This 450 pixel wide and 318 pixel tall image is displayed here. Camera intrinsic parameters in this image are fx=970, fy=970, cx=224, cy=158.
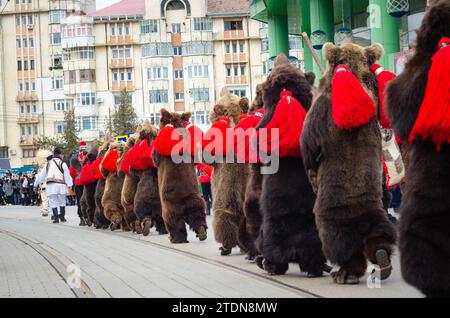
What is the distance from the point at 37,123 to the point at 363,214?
94.4 m

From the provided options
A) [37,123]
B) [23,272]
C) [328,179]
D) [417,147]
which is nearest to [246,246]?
[23,272]

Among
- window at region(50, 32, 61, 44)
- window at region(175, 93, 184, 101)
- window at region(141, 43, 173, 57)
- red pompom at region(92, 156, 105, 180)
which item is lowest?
red pompom at region(92, 156, 105, 180)

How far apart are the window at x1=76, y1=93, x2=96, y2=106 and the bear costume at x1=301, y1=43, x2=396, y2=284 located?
3322 inches

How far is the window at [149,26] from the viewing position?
291 ft

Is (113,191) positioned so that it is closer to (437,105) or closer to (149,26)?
(437,105)

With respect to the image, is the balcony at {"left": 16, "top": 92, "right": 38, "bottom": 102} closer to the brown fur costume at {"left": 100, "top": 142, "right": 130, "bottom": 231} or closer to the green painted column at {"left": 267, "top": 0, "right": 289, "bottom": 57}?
the green painted column at {"left": 267, "top": 0, "right": 289, "bottom": 57}

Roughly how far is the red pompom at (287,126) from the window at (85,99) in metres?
83.3

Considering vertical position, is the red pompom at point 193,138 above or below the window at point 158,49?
below

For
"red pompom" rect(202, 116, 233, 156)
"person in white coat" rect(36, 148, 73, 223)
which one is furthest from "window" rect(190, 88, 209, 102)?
"red pompom" rect(202, 116, 233, 156)

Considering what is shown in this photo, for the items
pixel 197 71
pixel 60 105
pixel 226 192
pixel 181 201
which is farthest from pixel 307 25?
pixel 60 105

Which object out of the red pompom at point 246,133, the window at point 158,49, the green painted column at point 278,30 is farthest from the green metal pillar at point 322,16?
the window at point 158,49

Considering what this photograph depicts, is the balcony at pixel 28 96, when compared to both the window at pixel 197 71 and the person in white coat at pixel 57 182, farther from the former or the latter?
the person in white coat at pixel 57 182

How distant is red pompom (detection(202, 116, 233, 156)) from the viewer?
12812 mm

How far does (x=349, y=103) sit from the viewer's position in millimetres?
8602
